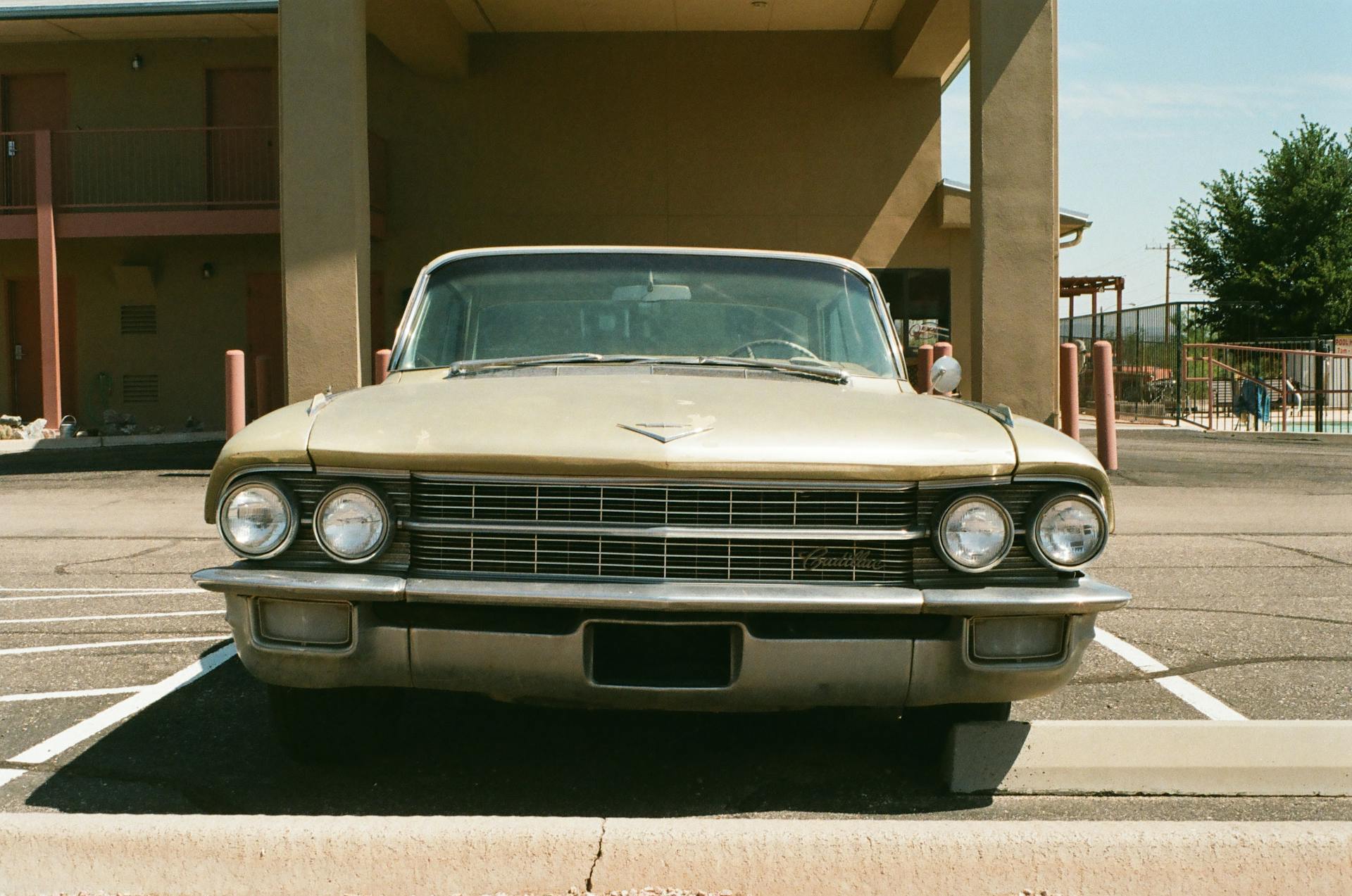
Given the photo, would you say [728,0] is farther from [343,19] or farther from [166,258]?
[166,258]

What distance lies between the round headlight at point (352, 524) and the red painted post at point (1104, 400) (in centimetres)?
954

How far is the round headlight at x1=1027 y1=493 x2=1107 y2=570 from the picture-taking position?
3170 mm

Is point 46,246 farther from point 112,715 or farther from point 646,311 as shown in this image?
point 646,311

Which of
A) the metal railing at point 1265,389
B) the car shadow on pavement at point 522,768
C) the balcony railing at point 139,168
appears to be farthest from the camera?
the metal railing at point 1265,389

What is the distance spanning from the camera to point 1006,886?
279cm

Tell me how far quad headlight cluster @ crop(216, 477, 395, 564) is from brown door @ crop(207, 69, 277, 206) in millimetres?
15994

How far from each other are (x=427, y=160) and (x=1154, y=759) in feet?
50.9

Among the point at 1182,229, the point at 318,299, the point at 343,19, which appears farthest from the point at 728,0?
the point at 1182,229

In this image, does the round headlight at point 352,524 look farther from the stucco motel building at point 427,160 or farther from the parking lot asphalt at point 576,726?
the stucco motel building at point 427,160

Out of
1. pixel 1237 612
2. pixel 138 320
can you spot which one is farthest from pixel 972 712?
pixel 138 320

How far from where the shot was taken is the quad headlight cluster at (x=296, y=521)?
3170 mm

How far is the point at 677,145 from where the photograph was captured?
1752 cm

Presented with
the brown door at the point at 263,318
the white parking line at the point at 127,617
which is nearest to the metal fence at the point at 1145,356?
the brown door at the point at 263,318

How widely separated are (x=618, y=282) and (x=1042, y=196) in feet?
26.2
